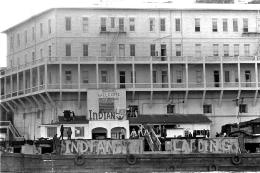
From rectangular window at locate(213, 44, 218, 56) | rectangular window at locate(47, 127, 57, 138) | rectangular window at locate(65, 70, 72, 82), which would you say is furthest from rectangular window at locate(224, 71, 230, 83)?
rectangular window at locate(47, 127, 57, 138)

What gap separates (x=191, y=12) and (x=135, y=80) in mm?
10656

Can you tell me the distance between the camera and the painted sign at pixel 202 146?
49.8 metres

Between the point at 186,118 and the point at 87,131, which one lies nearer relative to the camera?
the point at 87,131

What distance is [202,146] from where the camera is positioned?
50.0 m

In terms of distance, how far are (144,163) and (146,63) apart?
96.5 feet

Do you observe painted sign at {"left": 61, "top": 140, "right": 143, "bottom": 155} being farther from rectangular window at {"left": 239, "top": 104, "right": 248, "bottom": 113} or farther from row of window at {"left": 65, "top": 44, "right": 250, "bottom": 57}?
rectangular window at {"left": 239, "top": 104, "right": 248, "bottom": 113}

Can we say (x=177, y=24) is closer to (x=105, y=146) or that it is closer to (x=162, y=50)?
(x=162, y=50)

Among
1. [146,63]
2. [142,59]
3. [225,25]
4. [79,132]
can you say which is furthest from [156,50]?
[79,132]

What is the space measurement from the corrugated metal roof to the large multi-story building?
1050 mm

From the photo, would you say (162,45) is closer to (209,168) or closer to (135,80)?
(135,80)

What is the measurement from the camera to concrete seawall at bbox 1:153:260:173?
47031mm

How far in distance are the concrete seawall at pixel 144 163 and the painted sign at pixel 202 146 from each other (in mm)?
830

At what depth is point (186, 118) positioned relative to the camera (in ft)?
247

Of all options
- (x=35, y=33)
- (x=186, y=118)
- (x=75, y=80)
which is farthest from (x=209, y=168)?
(x=35, y=33)
